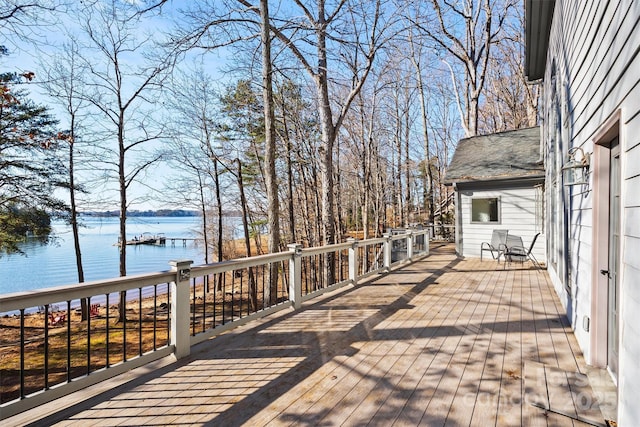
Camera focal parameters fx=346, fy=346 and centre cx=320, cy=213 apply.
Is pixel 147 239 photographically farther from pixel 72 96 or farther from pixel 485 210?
pixel 485 210

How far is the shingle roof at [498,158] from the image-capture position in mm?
9172

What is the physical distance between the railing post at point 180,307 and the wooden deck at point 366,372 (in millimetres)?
167

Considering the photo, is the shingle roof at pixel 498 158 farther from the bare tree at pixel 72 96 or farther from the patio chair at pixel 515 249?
the bare tree at pixel 72 96

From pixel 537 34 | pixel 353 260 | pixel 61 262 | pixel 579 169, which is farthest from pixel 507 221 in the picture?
pixel 61 262

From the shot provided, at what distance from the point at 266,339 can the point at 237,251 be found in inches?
884

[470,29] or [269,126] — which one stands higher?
[470,29]

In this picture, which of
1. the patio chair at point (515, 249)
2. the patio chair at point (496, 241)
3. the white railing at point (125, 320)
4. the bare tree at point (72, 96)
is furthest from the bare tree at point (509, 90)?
the bare tree at point (72, 96)

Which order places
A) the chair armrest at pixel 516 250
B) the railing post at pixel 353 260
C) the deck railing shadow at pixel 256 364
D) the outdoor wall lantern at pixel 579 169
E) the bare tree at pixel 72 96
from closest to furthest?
the deck railing shadow at pixel 256 364 → the outdoor wall lantern at pixel 579 169 → the railing post at pixel 353 260 → the chair armrest at pixel 516 250 → the bare tree at pixel 72 96

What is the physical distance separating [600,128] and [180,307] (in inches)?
142

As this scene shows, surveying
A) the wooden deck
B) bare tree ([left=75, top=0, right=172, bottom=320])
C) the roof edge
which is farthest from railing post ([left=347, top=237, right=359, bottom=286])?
bare tree ([left=75, top=0, right=172, bottom=320])

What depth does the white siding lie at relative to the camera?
29.7 feet

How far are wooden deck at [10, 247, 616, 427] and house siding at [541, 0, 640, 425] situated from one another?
0.53 metres

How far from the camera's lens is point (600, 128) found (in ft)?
8.13

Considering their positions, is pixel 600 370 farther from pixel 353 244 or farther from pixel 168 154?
pixel 168 154
